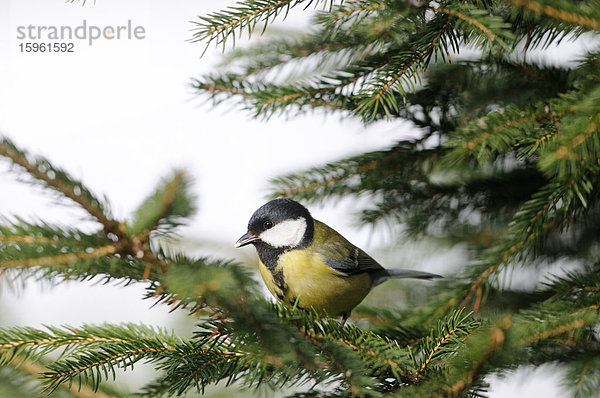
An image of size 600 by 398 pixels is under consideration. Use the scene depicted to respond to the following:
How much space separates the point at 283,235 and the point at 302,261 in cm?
7

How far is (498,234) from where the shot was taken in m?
1.22

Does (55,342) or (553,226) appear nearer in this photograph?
(55,342)

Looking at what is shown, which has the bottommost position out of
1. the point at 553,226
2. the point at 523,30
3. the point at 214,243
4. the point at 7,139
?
the point at 214,243

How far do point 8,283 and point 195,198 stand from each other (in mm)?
210

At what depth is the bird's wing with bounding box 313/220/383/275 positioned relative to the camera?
1046 mm

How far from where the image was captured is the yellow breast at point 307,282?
101 cm

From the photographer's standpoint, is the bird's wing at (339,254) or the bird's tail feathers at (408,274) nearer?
the bird's wing at (339,254)

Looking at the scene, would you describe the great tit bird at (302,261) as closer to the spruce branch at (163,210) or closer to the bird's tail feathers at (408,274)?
the bird's tail feathers at (408,274)

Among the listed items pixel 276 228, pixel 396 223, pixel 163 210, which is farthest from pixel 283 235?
pixel 163 210

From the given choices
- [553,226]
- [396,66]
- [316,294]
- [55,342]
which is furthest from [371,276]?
[55,342]

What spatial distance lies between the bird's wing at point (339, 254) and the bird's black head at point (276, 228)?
3 centimetres

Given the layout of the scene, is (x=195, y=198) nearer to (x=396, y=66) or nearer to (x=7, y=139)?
(x=7, y=139)

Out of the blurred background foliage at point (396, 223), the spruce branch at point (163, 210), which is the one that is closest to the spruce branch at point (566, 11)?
the blurred background foliage at point (396, 223)

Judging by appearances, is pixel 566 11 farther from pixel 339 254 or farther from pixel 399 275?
pixel 399 275
